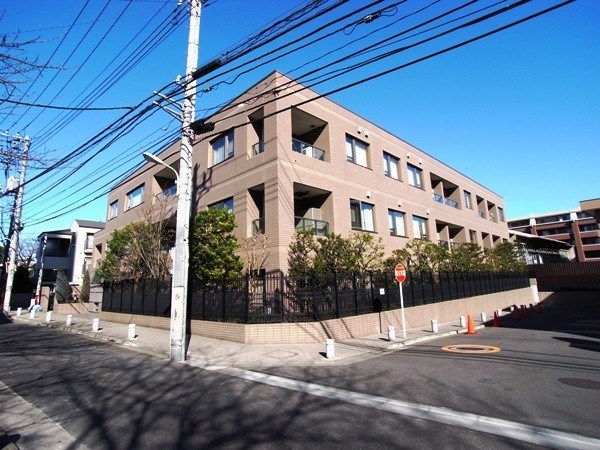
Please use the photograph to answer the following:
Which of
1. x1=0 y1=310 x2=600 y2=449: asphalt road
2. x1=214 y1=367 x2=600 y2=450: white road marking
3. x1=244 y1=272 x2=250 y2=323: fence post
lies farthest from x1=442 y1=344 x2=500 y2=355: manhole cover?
x1=244 y1=272 x2=250 y2=323: fence post

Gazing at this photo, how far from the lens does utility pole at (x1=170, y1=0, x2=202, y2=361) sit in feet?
32.0

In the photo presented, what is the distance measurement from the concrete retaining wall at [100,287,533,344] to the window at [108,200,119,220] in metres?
15.2

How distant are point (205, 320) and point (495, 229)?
3442 centimetres

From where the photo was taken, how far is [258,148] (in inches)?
685

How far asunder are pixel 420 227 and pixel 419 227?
17 cm

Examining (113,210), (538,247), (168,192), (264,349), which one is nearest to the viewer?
(264,349)

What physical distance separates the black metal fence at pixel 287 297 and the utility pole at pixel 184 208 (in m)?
2.64

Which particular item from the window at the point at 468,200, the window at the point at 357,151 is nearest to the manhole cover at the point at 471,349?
the window at the point at 357,151

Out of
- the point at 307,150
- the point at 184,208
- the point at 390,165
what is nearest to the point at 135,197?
the point at 307,150

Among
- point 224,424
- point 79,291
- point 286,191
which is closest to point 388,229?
point 286,191

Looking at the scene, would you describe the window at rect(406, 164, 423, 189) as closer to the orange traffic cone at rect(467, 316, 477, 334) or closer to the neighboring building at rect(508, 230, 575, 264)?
the orange traffic cone at rect(467, 316, 477, 334)

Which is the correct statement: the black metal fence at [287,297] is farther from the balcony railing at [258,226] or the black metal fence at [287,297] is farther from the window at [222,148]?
the window at [222,148]

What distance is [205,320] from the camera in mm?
13492

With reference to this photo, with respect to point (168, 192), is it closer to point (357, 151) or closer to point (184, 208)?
point (357, 151)
